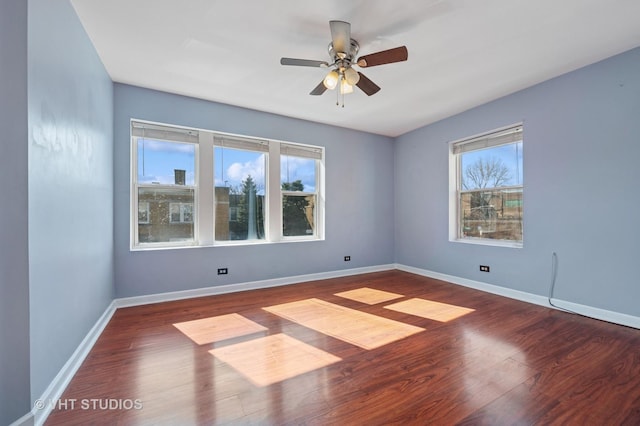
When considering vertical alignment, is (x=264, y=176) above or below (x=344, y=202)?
above

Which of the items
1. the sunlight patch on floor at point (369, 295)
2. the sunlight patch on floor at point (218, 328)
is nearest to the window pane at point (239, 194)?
the sunlight patch on floor at point (218, 328)

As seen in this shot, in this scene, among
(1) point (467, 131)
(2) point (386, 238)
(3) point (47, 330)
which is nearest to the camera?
(3) point (47, 330)

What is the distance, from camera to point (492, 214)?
4.00 meters

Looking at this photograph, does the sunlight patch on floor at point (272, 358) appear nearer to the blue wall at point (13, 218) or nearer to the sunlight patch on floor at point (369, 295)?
the blue wall at point (13, 218)

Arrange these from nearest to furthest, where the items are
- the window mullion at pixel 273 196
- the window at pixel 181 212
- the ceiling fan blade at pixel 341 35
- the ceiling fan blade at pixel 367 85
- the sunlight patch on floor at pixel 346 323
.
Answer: the ceiling fan blade at pixel 341 35
the sunlight patch on floor at pixel 346 323
the ceiling fan blade at pixel 367 85
the window at pixel 181 212
the window mullion at pixel 273 196

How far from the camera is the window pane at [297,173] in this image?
14.6ft

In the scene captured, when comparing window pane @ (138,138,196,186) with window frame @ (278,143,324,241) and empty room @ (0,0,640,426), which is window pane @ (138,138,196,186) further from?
window frame @ (278,143,324,241)

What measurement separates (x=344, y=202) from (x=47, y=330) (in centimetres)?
407

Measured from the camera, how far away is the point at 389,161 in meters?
5.50

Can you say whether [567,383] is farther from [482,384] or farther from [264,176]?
[264,176]

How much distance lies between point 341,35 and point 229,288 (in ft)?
11.0

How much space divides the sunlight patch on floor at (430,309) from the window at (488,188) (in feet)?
4.48

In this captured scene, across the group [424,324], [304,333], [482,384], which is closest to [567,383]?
[482,384]

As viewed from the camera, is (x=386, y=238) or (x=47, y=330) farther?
(x=386, y=238)
